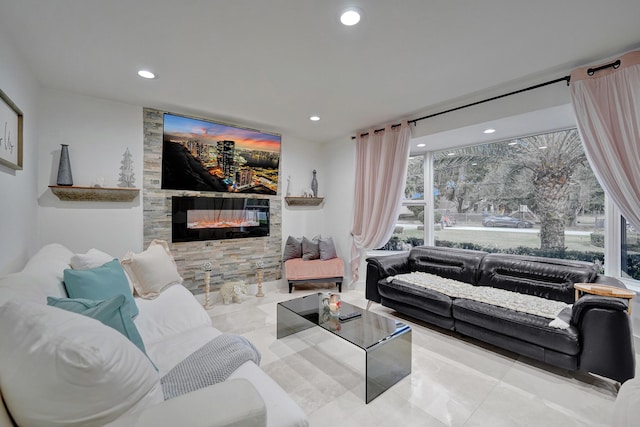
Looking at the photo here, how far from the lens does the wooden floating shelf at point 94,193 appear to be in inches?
113

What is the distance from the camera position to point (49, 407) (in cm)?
73

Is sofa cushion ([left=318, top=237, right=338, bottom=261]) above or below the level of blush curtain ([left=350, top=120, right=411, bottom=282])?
below

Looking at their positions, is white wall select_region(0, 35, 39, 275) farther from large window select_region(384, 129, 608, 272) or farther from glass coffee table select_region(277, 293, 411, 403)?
large window select_region(384, 129, 608, 272)

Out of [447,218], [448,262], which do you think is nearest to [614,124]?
[448,262]

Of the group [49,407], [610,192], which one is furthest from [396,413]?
[610,192]

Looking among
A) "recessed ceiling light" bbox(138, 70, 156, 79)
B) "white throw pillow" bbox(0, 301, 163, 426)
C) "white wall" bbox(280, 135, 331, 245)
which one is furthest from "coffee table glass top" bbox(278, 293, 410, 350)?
"recessed ceiling light" bbox(138, 70, 156, 79)

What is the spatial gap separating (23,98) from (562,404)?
4.65 meters

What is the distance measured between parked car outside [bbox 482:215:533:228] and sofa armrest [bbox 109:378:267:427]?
3737 mm

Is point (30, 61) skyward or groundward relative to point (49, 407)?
skyward

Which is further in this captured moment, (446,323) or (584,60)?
(446,323)

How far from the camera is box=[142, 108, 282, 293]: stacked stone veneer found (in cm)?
342

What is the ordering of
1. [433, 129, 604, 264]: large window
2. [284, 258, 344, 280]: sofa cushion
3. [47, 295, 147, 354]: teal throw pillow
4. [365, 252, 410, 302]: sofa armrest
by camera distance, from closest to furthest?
[47, 295, 147, 354]: teal throw pillow → [433, 129, 604, 264]: large window → [365, 252, 410, 302]: sofa armrest → [284, 258, 344, 280]: sofa cushion

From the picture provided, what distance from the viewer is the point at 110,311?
1.22m

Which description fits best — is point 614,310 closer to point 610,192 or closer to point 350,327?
point 610,192
